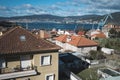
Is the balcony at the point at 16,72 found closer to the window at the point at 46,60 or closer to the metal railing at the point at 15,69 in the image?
the metal railing at the point at 15,69

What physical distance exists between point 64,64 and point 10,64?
16.6 metres

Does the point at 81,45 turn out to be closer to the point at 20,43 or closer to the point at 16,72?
the point at 20,43

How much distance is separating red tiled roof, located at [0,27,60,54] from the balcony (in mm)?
2632

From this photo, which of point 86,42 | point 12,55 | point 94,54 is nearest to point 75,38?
point 86,42

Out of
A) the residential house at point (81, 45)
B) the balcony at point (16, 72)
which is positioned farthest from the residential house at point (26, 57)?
the residential house at point (81, 45)

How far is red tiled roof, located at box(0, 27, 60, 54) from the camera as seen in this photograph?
25.3 metres

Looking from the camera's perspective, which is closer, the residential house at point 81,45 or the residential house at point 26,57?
the residential house at point 26,57

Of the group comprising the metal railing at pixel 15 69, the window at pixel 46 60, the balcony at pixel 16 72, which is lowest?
the balcony at pixel 16 72

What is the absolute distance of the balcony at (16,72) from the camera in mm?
24297

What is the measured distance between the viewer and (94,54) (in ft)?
154

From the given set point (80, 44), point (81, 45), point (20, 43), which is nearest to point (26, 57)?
point (20, 43)

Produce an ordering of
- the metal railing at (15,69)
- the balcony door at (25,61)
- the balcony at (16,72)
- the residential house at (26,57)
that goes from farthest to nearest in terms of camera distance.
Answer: the balcony door at (25,61) < the residential house at (26,57) < the metal railing at (15,69) < the balcony at (16,72)

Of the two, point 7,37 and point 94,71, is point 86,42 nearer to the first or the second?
point 94,71

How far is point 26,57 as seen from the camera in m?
26.5
